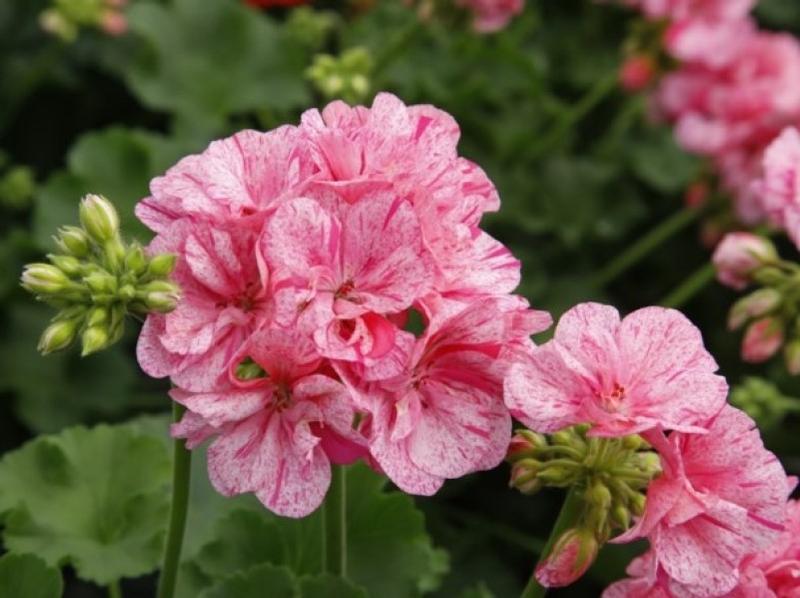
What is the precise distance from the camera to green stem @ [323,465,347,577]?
1118mm

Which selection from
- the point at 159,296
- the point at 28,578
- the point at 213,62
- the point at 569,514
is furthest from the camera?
the point at 213,62

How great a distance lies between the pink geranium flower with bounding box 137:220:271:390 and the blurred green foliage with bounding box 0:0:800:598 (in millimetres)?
1021

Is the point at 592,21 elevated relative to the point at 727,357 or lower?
elevated

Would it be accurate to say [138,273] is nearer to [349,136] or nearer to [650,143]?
[349,136]

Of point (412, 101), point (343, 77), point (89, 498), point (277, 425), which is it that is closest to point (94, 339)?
point (277, 425)

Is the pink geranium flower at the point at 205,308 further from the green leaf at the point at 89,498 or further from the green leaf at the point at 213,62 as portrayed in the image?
the green leaf at the point at 213,62

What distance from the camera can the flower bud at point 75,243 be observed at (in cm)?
97

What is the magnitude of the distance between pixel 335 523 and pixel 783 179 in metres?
0.59

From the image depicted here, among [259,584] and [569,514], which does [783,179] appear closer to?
[569,514]

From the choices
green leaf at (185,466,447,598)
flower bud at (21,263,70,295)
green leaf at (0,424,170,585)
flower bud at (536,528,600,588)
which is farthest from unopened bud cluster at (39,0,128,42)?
flower bud at (536,528,600,588)

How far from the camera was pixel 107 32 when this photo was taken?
2.52 m

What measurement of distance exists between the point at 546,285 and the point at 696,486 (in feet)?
4.69

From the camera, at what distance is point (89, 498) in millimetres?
1371

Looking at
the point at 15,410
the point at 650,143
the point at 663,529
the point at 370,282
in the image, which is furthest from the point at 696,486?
the point at 650,143
